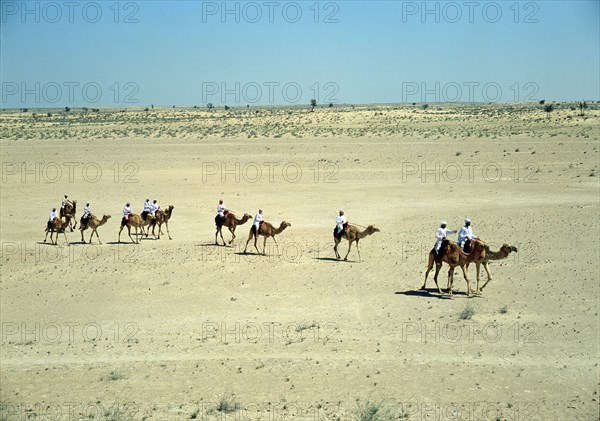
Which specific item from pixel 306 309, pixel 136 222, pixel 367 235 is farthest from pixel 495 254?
pixel 136 222

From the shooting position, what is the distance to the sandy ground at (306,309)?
14.3 meters

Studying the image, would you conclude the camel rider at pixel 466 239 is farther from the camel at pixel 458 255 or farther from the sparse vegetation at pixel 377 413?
the sparse vegetation at pixel 377 413

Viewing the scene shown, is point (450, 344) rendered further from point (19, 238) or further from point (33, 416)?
point (19, 238)

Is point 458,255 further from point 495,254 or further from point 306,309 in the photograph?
point 306,309

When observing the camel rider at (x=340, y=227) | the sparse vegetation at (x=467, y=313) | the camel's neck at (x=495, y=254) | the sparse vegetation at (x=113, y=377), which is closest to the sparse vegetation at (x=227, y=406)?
the sparse vegetation at (x=113, y=377)

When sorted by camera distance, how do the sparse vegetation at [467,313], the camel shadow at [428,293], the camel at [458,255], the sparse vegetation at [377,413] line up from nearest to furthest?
the sparse vegetation at [377,413]
the sparse vegetation at [467,313]
the camel at [458,255]
the camel shadow at [428,293]

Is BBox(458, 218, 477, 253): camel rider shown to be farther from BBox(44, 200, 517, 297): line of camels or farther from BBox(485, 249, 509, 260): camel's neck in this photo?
BBox(485, 249, 509, 260): camel's neck

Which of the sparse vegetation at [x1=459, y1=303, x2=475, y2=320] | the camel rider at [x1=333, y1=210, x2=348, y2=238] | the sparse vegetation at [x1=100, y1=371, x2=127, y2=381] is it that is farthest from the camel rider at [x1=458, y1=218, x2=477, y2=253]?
the sparse vegetation at [x1=100, y1=371, x2=127, y2=381]

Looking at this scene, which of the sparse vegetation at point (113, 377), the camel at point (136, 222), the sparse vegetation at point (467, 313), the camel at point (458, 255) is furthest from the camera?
the camel at point (136, 222)

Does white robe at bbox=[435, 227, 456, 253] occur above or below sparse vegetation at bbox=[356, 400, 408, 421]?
above

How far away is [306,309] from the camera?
20297mm

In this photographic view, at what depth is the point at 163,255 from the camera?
2761 centimetres

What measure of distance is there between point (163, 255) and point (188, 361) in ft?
38.2

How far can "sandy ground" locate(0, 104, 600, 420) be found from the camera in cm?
1429
